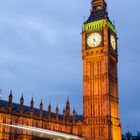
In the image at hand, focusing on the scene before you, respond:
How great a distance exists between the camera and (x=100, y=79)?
87625 millimetres

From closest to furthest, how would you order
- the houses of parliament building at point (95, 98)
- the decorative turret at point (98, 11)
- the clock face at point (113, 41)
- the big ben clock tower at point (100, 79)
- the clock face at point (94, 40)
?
the houses of parliament building at point (95, 98) → the big ben clock tower at point (100, 79) → the clock face at point (94, 40) → the clock face at point (113, 41) → the decorative turret at point (98, 11)

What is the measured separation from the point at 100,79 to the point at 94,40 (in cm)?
1133

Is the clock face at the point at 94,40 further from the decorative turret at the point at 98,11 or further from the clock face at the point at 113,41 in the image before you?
the decorative turret at the point at 98,11

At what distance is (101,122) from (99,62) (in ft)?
52.8

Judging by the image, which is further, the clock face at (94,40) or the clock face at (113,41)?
the clock face at (113,41)

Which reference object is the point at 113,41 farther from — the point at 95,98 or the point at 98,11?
the point at 95,98

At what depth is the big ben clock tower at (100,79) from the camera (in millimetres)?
83938

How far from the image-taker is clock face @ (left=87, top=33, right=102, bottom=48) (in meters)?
90.9

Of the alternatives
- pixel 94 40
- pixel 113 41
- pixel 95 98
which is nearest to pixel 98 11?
pixel 113 41

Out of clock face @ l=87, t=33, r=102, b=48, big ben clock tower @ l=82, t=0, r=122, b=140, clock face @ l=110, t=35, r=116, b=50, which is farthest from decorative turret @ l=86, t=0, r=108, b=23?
clock face @ l=110, t=35, r=116, b=50

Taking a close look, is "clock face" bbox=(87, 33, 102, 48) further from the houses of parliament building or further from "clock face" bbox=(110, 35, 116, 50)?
"clock face" bbox=(110, 35, 116, 50)

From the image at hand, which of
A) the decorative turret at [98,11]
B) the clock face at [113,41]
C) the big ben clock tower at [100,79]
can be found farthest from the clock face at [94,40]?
the decorative turret at [98,11]

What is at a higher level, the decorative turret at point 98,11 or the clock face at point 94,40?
the decorative turret at point 98,11

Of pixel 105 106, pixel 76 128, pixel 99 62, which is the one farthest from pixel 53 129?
pixel 99 62
